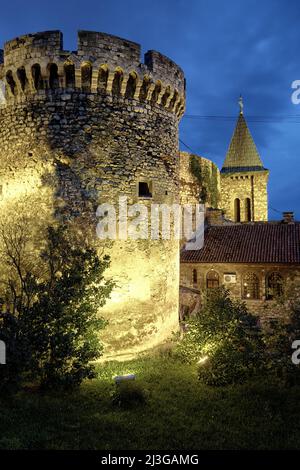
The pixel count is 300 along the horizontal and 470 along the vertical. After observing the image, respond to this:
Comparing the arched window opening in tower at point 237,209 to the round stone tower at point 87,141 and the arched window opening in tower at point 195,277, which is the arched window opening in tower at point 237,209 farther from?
the round stone tower at point 87,141

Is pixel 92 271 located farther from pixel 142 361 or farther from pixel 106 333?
pixel 142 361

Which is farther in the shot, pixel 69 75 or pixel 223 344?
pixel 223 344

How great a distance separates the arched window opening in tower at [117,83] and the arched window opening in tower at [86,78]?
Answer: 0.70 m

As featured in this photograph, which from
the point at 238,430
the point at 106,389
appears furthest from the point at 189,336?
the point at 238,430

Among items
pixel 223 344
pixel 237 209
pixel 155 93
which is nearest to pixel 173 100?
pixel 155 93

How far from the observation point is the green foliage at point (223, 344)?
9227mm

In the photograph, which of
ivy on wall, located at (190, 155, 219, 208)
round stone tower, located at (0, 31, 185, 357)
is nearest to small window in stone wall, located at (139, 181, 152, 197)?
round stone tower, located at (0, 31, 185, 357)

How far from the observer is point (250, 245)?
20703mm

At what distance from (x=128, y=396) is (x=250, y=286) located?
13.7 metres

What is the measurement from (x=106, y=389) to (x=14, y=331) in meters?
2.65

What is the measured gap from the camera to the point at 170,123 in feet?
39.0

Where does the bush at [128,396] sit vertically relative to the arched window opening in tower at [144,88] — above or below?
below

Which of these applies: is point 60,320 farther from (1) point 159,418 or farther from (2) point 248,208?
(2) point 248,208
